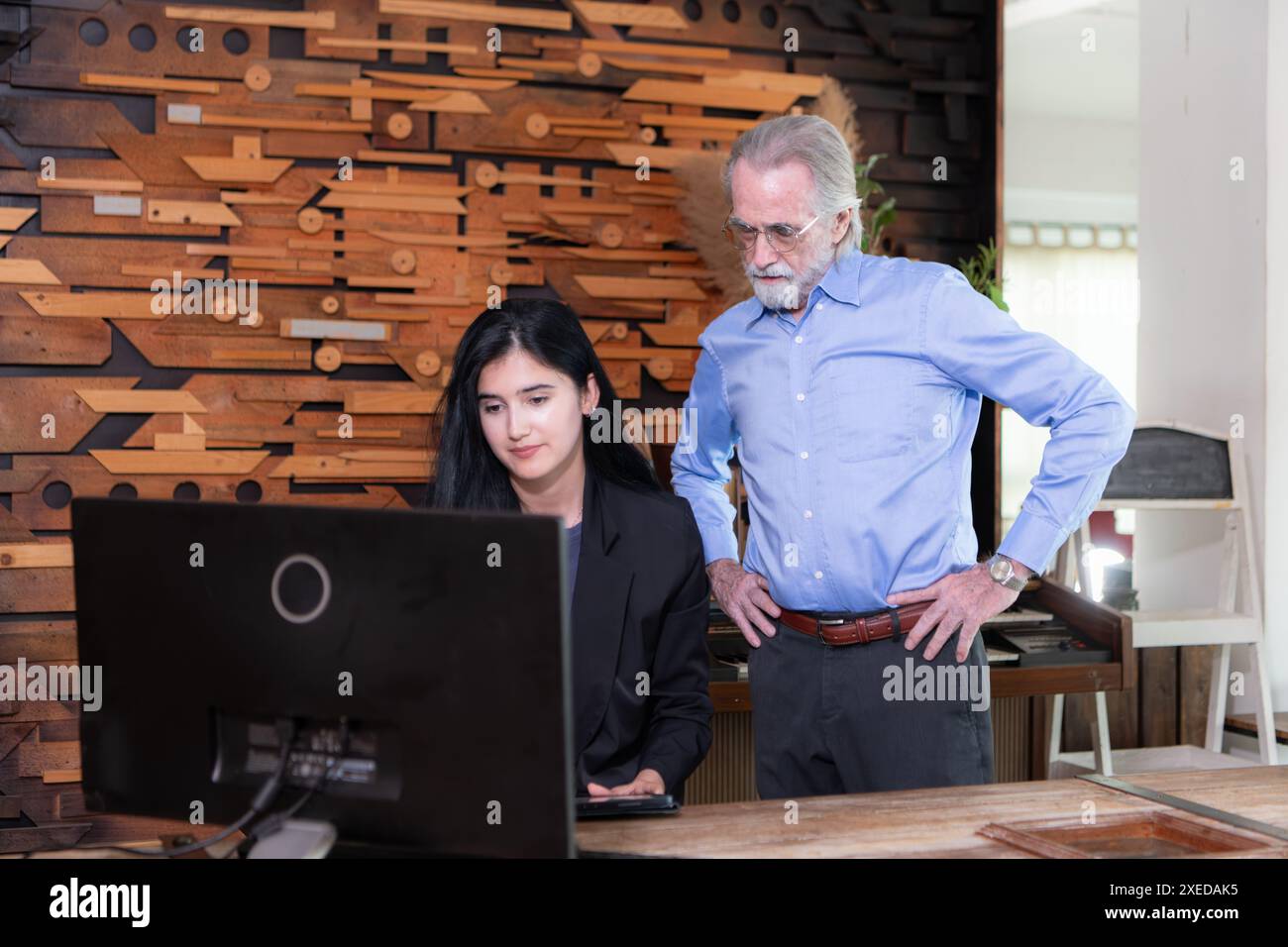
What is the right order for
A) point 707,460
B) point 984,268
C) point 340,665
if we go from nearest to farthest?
point 340,665, point 707,460, point 984,268

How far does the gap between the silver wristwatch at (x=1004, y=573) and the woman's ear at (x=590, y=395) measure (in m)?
0.72

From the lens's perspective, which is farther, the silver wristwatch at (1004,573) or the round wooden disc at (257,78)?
the round wooden disc at (257,78)

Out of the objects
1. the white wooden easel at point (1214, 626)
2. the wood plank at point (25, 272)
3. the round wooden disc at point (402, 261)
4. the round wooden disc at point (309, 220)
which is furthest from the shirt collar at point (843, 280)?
the wood plank at point (25, 272)

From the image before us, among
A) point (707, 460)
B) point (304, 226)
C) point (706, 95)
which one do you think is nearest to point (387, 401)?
point (304, 226)

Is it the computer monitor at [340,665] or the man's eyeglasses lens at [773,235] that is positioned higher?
the man's eyeglasses lens at [773,235]

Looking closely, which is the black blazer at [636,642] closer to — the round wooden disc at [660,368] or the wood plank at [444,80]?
the round wooden disc at [660,368]

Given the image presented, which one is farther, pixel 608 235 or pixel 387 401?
pixel 608 235

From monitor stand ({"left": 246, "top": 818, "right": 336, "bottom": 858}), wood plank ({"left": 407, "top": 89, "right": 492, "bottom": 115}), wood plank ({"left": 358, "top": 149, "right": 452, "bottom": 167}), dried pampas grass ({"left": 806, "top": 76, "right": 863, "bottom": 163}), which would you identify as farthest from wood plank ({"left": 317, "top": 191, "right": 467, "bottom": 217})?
monitor stand ({"left": 246, "top": 818, "right": 336, "bottom": 858})

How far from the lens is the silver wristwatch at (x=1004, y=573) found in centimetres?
217

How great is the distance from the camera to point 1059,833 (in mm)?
1566

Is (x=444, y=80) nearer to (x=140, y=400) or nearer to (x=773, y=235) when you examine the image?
(x=140, y=400)

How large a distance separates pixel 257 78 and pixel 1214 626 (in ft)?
11.0

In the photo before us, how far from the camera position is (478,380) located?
2117 millimetres

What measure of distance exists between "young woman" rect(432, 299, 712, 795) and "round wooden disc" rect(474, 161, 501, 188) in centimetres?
206
